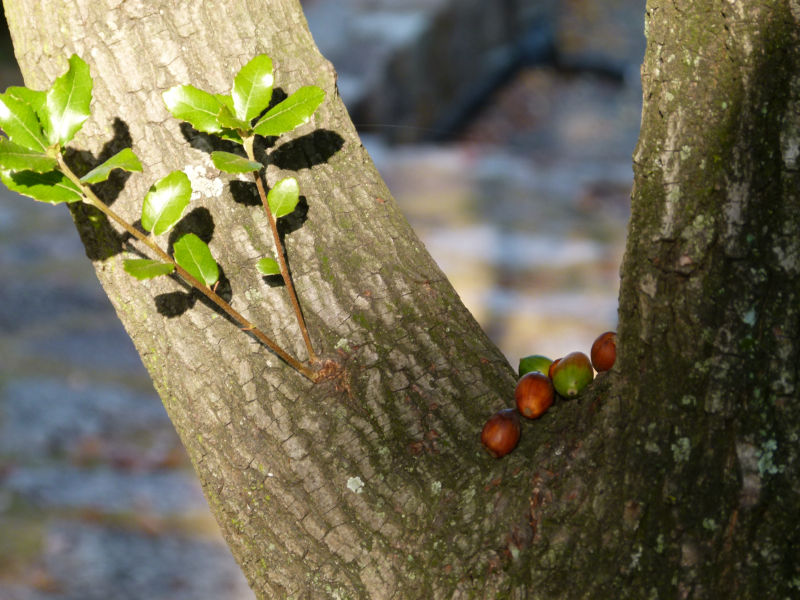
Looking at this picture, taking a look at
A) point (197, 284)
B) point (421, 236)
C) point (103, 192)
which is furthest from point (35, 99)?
point (421, 236)

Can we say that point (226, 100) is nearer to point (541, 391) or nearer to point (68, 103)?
point (68, 103)

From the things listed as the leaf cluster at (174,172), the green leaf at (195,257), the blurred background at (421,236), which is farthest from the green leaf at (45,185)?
the blurred background at (421,236)

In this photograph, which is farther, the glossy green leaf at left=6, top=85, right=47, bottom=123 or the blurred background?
the blurred background

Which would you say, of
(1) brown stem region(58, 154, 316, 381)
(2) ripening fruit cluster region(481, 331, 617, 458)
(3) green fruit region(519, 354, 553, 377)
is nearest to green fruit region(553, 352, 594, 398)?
(2) ripening fruit cluster region(481, 331, 617, 458)

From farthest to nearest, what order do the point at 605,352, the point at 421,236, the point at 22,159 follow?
the point at 421,236, the point at 605,352, the point at 22,159

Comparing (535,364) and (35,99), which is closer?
(35,99)

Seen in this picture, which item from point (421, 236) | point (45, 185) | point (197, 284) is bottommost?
point (421, 236)

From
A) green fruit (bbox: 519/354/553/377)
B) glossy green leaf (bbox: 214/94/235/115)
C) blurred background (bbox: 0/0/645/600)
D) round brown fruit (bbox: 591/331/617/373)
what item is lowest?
blurred background (bbox: 0/0/645/600)

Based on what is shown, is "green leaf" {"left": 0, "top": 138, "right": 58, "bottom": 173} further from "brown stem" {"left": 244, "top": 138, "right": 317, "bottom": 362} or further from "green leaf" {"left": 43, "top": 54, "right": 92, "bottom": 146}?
"brown stem" {"left": 244, "top": 138, "right": 317, "bottom": 362}

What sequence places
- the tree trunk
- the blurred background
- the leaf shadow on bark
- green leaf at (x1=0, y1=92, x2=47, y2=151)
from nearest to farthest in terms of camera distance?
the tree trunk → green leaf at (x1=0, y1=92, x2=47, y2=151) → the leaf shadow on bark → the blurred background
